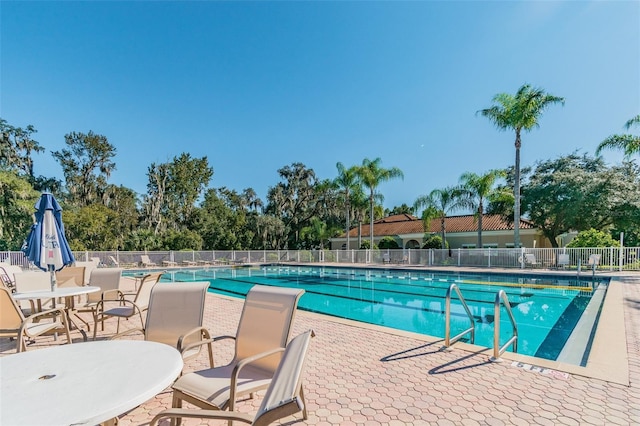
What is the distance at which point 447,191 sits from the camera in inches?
859

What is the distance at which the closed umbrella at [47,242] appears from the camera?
4.89m

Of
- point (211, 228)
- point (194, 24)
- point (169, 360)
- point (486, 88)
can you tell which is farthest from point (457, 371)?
point (211, 228)

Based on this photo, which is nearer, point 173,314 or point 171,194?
point 173,314

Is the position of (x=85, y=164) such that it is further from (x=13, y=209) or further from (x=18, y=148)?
(x=13, y=209)

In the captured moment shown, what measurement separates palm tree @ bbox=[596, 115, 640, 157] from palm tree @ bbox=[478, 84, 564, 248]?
3.36 metres

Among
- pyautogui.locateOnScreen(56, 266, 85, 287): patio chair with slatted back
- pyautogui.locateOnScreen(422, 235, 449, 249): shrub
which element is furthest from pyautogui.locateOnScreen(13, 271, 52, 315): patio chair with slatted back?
pyautogui.locateOnScreen(422, 235, 449, 249): shrub

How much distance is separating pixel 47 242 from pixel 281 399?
5.53 metres

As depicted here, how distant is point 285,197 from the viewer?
36.8m

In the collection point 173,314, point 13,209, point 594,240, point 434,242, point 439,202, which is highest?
point 439,202

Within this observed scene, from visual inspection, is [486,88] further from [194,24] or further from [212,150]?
[212,150]

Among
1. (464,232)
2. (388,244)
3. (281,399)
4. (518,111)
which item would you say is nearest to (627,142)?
(518,111)

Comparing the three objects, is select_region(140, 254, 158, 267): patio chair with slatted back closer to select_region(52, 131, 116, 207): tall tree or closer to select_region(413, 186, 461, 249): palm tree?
select_region(52, 131, 116, 207): tall tree

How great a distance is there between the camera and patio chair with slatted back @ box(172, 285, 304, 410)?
7.11ft

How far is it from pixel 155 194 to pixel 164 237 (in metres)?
7.09
